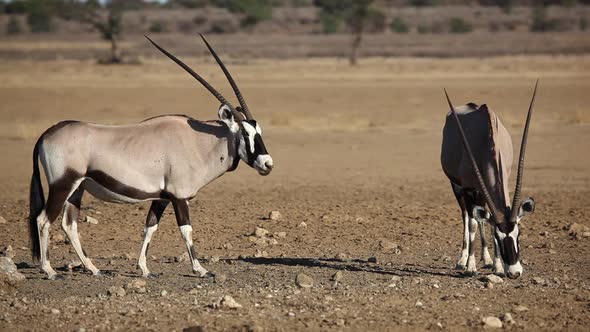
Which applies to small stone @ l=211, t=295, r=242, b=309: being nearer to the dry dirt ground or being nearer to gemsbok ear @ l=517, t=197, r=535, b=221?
the dry dirt ground

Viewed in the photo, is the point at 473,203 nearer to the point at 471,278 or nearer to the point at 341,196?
the point at 471,278

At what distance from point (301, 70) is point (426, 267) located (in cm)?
3549

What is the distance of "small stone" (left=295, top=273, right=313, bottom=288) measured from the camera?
8891mm

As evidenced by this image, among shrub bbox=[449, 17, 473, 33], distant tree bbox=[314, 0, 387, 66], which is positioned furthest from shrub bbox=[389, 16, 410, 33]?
shrub bbox=[449, 17, 473, 33]

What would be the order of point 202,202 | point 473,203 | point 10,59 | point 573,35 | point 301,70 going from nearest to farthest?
point 473,203 < point 202,202 < point 301,70 < point 10,59 < point 573,35

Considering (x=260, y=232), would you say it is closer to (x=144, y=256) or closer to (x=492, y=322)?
(x=144, y=256)

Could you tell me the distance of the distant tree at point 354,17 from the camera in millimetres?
59281

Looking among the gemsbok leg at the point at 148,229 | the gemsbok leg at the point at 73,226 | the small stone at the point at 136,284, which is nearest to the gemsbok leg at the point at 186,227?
the gemsbok leg at the point at 148,229

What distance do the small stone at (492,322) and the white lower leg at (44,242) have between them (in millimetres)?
3795

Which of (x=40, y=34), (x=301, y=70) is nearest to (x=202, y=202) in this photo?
(x=301, y=70)

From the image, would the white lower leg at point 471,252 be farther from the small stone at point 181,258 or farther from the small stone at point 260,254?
the small stone at point 181,258

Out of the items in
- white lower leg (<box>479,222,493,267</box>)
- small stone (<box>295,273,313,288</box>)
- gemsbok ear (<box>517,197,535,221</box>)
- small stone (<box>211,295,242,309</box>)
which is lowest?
white lower leg (<box>479,222,493,267</box>)

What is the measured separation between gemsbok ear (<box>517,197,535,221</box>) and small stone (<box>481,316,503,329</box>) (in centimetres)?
135

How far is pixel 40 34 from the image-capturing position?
8506cm
